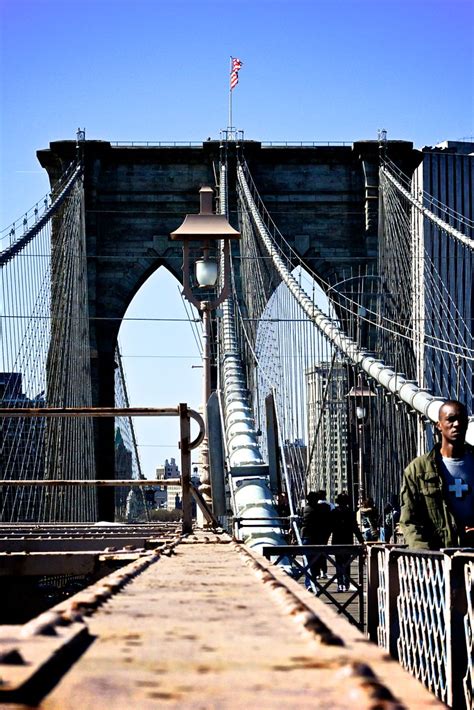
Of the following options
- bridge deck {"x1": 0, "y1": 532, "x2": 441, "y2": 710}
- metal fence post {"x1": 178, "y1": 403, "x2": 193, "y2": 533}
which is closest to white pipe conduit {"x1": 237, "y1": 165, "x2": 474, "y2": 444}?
metal fence post {"x1": 178, "y1": 403, "x2": 193, "y2": 533}

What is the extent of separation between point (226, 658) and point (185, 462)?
4.45 meters

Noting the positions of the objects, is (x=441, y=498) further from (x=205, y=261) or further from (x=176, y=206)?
(x=176, y=206)

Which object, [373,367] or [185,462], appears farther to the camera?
[373,367]

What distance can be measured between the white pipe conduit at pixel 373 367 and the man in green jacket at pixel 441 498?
3814mm

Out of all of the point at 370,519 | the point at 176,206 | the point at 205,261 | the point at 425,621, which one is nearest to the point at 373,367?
the point at 370,519

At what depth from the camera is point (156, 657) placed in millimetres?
1787

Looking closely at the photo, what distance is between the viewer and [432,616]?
421 cm

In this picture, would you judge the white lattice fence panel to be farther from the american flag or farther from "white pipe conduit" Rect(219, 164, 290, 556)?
the american flag

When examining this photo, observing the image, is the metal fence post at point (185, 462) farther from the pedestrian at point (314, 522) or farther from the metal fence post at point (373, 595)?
the pedestrian at point (314, 522)

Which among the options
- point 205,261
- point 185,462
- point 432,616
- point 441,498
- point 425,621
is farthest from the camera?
point 205,261

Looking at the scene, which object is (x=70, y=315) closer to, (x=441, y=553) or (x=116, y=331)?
(x=116, y=331)

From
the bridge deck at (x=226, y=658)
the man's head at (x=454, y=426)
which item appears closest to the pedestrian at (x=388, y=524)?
the man's head at (x=454, y=426)

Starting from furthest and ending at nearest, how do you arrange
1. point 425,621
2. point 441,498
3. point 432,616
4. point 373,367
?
1. point 373,367
2. point 441,498
3. point 425,621
4. point 432,616

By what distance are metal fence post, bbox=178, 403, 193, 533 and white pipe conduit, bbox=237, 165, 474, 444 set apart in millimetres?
3239
